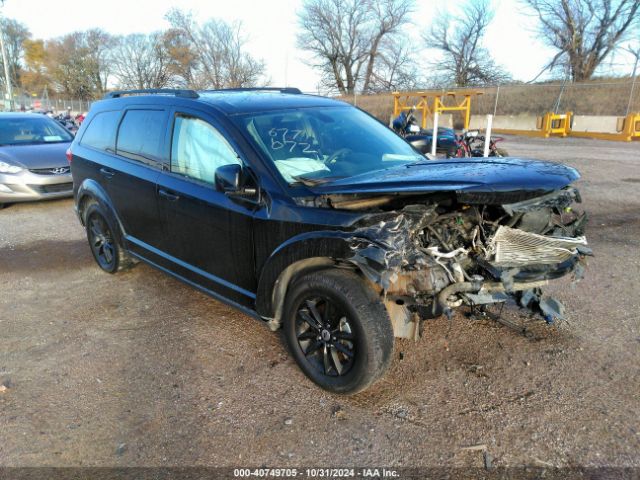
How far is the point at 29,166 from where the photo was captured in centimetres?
824

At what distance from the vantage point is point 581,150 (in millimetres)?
16234

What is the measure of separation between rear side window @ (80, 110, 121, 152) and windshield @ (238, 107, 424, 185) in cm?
190

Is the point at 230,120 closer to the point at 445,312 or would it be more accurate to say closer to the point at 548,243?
the point at 445,312

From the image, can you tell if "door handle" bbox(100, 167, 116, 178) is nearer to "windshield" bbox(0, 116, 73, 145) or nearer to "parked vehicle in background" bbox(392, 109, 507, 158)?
"windshield" bbox(0, 116, 73, 145)

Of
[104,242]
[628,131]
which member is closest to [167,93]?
[104,242]

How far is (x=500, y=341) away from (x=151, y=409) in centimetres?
251

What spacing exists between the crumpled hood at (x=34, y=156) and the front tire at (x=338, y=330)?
713 centimetres

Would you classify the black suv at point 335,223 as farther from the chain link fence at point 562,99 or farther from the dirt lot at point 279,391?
the chain link fence at point 562,99

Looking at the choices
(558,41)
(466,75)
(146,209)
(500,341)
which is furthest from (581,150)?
(466,75)

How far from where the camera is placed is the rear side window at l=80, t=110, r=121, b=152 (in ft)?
15.5

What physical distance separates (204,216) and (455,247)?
179 cm

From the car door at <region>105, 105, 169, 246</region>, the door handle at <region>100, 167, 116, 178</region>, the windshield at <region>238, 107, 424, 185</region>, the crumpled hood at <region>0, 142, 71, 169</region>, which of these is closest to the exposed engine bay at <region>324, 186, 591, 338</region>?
the windshield at <region>238, 107, 424, 185</region>

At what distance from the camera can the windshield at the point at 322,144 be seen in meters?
3.37

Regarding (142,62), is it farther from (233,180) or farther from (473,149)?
(233,180)
